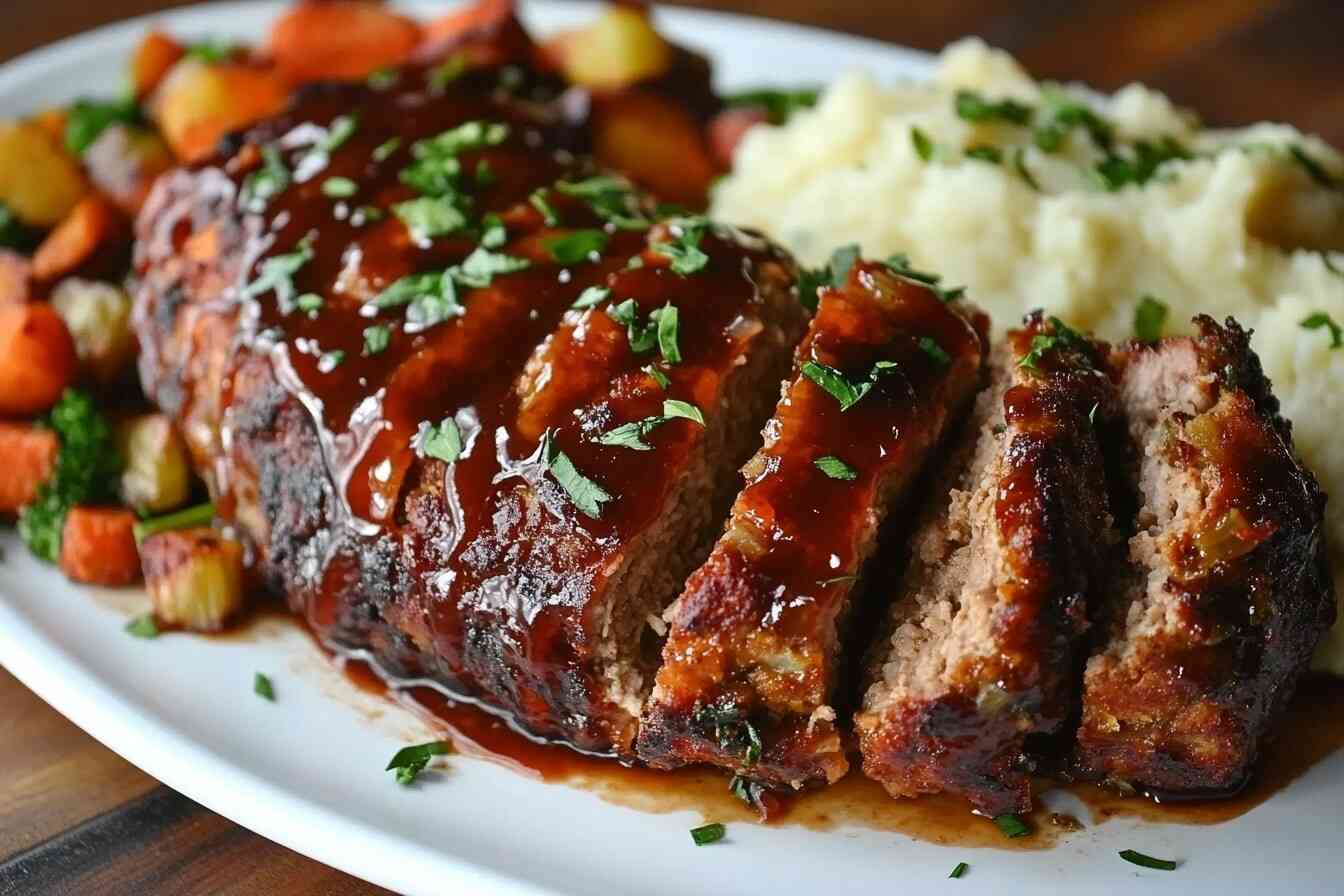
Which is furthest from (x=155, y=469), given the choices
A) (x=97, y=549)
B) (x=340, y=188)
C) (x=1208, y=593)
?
(x=1208, y=593)

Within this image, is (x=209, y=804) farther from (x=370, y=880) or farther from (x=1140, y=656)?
(x=1140, y=656)

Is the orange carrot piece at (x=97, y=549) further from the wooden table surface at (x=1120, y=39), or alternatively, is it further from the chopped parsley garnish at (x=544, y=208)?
the chopped parsley garnish at (x=544, y=208)

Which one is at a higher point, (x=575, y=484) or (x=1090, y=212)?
(x=1090, y=212)

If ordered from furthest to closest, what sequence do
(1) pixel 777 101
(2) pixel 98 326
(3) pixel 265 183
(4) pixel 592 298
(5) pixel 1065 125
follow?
(1) pixel 777 101
(5) pixel 1065 125
(2) pixel 98 326
(3) pixel 265 183
(4) pixel 592 298

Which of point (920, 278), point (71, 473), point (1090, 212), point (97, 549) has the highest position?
point (920, 278)

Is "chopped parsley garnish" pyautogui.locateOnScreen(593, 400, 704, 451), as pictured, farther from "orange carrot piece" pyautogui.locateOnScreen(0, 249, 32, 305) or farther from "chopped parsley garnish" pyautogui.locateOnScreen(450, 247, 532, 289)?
"orange carrot piece" pyautogui.locateOnScreen(0, 249, 32, 305)

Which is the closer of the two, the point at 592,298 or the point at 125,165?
the point at 592,298

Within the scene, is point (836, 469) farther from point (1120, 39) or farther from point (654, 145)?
point (1120, 39)

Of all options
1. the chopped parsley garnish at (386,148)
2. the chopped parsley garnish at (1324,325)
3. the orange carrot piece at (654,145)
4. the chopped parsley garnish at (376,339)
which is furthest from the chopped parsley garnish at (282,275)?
the chopped parsley garnish at (1324,325)
